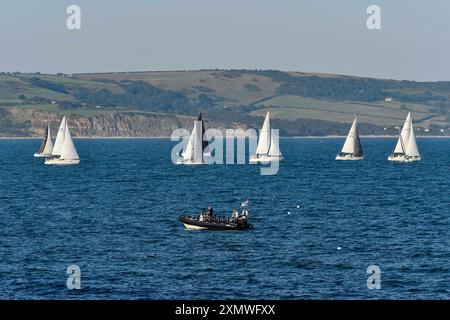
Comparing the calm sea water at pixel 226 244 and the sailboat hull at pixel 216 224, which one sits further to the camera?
the sailboat hull at pixel 216 224

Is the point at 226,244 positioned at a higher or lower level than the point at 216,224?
lower

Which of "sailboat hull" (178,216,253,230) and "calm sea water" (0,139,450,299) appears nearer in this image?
"calm sea water" (0,139,450,299)

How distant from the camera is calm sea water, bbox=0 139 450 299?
61.6m

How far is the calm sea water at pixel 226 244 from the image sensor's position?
2425 inches

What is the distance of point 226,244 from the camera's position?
3250 inches

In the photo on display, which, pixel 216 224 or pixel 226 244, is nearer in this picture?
pixel 226 244

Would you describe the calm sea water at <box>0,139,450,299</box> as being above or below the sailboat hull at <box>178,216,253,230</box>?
below

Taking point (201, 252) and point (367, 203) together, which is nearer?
point (201, 252)

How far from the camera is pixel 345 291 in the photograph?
60375 millimetres

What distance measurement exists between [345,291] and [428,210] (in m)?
61.3
